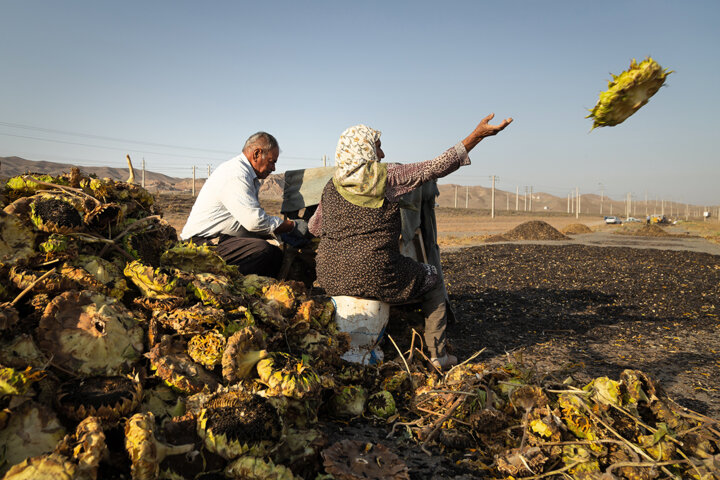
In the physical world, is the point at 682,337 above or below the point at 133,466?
below

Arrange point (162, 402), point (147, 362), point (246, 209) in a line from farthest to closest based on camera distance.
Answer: point (246, 209)
point (147, 362)
point (162, 402)

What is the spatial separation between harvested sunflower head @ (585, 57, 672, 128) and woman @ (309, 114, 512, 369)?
0.81m

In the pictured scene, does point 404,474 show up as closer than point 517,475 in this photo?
Yes

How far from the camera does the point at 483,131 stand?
120 inches

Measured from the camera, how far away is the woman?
10.3ft

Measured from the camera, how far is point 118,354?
2.13 m

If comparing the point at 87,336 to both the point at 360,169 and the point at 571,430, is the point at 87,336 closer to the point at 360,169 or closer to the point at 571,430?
the point at 360,169

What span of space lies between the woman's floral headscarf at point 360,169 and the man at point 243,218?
45.9 inches

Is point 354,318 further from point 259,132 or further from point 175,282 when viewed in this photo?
point 259,132

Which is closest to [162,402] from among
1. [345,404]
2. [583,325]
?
[345,404]

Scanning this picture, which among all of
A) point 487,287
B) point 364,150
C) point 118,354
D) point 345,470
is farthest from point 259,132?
point 487,287

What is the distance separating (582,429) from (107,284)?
101 inches

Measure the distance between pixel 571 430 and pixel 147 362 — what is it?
209 centimetres

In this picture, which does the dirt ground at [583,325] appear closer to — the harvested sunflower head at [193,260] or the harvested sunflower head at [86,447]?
the harvested sunflower head at [86,447]
